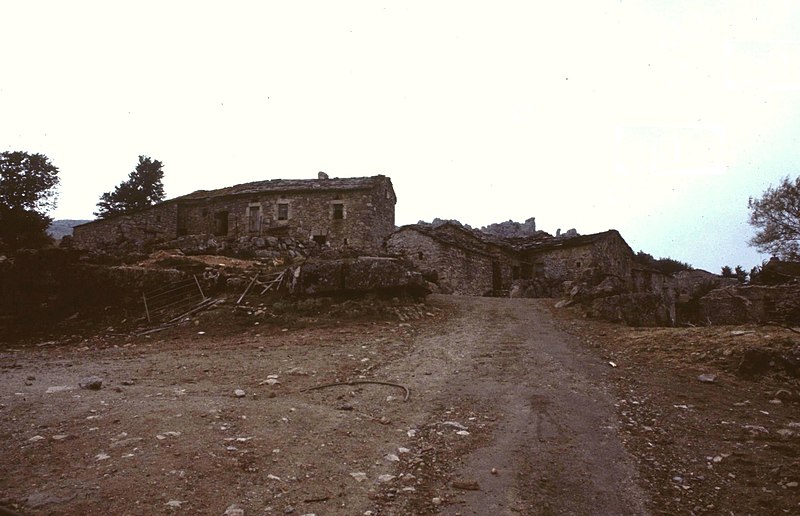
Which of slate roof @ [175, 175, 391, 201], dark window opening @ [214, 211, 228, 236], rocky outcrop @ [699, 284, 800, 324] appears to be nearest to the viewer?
rocky outcrop @ [699, 284, 800, 324]

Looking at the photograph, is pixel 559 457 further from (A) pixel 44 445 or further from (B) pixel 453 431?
(A) pixel 44 445

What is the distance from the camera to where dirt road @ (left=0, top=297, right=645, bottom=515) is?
346 cm

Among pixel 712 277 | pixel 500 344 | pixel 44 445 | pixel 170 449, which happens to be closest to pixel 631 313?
pixel 500 344

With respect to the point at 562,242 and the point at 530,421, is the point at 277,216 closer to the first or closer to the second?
the point at 562,242

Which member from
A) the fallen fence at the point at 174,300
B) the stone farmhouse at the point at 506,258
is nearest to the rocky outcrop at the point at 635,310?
the stone farmhouse at the point at 506,258

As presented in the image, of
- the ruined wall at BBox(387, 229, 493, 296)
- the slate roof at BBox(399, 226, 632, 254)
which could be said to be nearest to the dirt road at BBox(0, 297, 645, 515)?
the ruined wall at BBox(387, 229, 493, 296)

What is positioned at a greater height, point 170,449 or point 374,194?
point 374,194

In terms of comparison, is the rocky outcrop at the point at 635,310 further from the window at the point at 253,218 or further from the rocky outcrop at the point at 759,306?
the window at the point at 253,218

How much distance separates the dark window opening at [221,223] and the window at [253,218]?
2.19 meters

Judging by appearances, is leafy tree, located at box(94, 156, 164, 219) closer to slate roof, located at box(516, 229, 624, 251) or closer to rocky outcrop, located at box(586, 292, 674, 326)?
slate roof, located at box(516, 229, 624, 251)

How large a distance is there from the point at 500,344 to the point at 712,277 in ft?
110

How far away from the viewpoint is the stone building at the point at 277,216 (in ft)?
101

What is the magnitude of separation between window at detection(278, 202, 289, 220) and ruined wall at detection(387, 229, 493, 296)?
997 centimetres

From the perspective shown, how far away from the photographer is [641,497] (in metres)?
3.59
